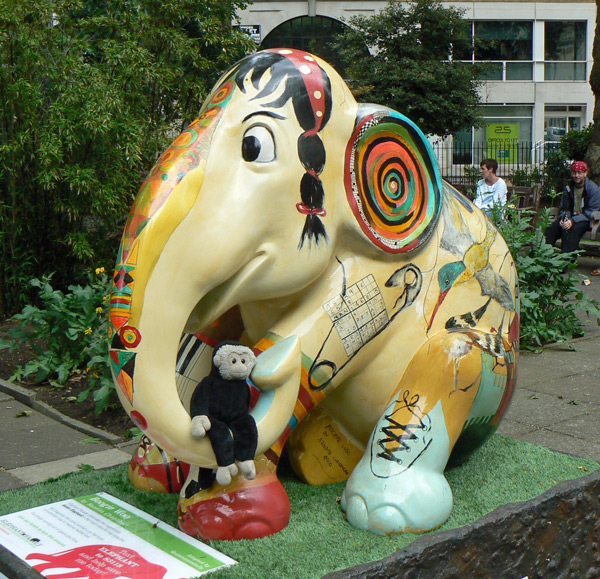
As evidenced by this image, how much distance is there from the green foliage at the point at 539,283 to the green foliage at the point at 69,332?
2786mm

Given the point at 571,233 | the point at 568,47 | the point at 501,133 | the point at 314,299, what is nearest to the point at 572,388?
the point at 314,299

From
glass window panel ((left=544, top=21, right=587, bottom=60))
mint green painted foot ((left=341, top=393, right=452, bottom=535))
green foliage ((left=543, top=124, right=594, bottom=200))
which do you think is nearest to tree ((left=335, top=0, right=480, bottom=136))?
green foliage ((left=543, top=124, right=594, bottom=200))

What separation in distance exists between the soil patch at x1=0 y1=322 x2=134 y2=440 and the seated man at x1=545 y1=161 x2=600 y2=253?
5164mm

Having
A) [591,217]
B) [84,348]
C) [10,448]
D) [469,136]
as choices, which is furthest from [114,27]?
[469,136]

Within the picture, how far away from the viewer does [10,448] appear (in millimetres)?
4008

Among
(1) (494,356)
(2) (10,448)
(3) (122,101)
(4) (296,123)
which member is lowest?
(2) (10,448)

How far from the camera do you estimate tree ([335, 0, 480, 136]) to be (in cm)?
1677

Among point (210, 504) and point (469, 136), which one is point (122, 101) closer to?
point (210, 504)

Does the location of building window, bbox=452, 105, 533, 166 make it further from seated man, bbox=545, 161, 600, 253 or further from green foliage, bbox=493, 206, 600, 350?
green foliage, bbox=493, 206, 600, 350

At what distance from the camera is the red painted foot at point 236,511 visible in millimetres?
2145

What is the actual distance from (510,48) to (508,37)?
346 mm

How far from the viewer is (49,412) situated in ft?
15.0

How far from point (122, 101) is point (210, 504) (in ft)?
14.4

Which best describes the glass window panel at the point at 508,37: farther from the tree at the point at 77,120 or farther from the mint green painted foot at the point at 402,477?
the mint green painted foot at the point at 402,477
